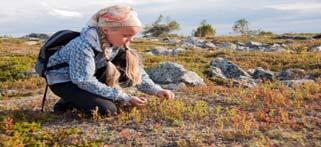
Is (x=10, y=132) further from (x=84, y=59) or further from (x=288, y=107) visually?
(x=288, y=107)

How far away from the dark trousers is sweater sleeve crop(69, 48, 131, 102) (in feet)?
0.40

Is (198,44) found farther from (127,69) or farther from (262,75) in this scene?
(127,69)

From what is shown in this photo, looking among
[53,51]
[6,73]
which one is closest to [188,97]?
[53,51]

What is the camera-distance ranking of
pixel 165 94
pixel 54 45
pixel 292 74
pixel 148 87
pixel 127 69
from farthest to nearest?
pixel 292 74 < pixel 148 87 < pixel 165 94 < pixel 54 45 < pixel 127 69

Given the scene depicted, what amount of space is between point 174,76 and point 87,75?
284 inches

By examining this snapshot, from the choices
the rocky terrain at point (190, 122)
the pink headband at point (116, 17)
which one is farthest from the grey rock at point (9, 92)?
the pink headband at point (116, 17)

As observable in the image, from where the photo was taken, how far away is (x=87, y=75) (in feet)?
30.9

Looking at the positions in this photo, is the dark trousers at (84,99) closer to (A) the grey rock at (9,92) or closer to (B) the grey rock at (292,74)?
(A) the grey rock at (9,92)

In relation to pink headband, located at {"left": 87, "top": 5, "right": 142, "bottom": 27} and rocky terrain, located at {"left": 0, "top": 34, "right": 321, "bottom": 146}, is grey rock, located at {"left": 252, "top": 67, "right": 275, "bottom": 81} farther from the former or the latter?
pink headband, located at {"left": 87, "top": 5, "right": 142, "bottom": 27}

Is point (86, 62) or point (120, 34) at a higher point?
point (120, 34)

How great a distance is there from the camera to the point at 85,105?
973 centimetres

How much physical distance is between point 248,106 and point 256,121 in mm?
1340

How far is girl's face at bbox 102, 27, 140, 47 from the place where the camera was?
933 centimetres

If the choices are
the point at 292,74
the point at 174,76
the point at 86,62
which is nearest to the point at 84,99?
the point at 86,62
